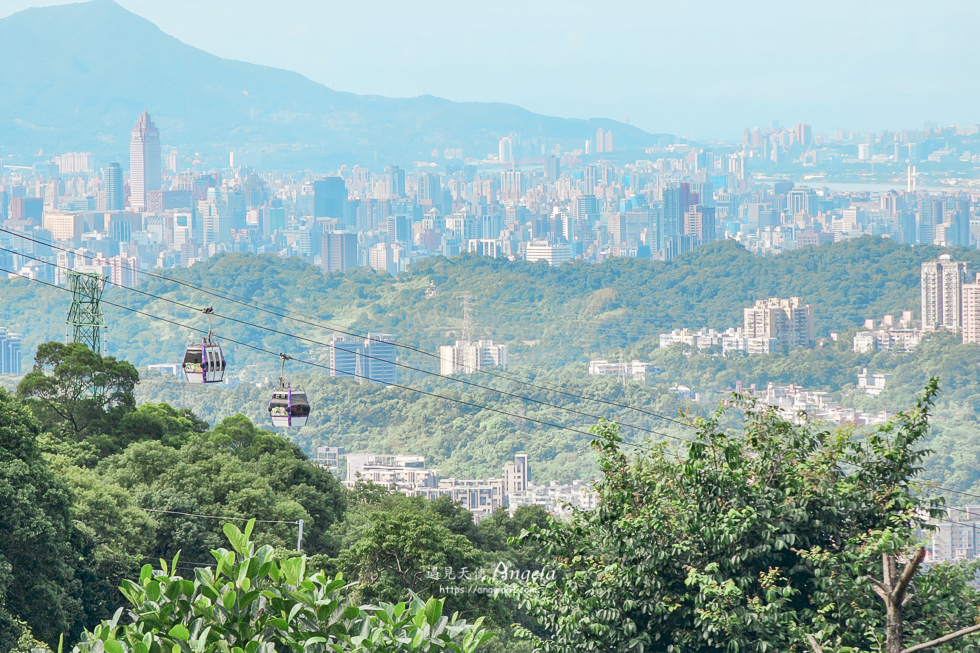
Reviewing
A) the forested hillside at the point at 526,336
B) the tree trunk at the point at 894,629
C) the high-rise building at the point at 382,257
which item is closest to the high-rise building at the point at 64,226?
the high-rise building at the point at 382,257

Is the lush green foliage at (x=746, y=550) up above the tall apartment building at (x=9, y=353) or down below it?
above

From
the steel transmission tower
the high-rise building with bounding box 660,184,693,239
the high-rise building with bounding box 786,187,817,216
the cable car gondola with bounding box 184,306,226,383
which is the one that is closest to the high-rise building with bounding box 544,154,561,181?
the high-rise building with bounding box 786,187,817,216

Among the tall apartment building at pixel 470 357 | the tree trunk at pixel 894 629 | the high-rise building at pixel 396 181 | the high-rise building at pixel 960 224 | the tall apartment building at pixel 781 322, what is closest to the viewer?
the tree trunk at pixel 894 629

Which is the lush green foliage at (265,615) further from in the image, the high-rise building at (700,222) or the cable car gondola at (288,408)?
the high-rise building at (700,222)

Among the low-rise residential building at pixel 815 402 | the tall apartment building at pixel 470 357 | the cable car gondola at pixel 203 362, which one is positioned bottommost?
the low-rise residential building at pixel 815 402

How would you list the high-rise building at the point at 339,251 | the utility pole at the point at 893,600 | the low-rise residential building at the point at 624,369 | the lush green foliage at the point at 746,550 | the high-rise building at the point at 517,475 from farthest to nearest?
the high-rise building at the point at 339,251
the low-rise residential building at the point at 624,369
the high-rise building at the point at 517,475
the lush green foliage at the point at 746,550
the utility pole at the point at 893,600
